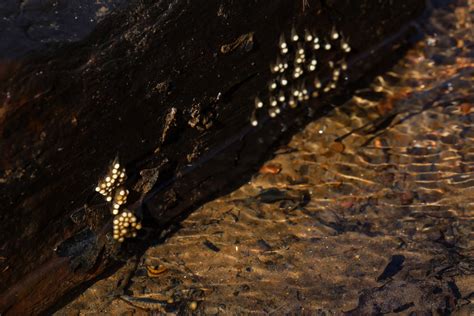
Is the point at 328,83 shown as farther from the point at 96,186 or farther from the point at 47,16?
the point at 47,16

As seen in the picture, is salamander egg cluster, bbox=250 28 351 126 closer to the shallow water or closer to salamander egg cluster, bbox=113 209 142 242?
the shallow water

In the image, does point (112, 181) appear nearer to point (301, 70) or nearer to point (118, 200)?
point (118, 200)

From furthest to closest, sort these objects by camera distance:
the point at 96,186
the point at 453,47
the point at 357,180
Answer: the point at 453,47 < the point at 357,180 < the point at 96,186

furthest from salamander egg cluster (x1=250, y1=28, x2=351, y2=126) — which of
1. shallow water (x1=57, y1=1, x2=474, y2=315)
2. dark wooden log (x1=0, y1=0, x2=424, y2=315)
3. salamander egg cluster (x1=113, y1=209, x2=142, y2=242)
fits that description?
salamander egg cluster (x1=113, y1=209, x2=142, y2=242)

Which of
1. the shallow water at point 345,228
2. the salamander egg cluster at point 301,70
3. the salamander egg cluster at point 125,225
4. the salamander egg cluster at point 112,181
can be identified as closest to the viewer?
the salamander egg cluster at point 112,181

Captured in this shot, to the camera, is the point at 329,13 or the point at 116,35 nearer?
the point at 116,35

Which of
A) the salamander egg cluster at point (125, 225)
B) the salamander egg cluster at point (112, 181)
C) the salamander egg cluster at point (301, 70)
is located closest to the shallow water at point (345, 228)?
the salamander egg cluster at point (125, 225)

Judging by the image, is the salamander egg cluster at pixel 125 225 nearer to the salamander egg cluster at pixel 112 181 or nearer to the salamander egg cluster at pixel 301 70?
the salamander egg cluster at pixel 112 181

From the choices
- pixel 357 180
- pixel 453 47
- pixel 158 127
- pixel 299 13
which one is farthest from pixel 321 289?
pixel 453 47
